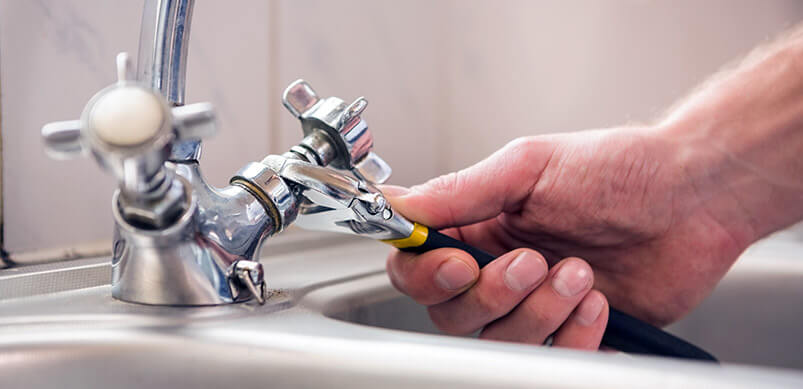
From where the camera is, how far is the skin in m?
0.45

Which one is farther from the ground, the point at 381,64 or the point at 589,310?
the point at 381,64

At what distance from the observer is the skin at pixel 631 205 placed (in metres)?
0.45

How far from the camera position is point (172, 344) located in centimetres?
26

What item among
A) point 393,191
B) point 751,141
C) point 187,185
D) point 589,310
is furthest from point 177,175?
point 751,141

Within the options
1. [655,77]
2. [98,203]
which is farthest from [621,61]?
[98,203]

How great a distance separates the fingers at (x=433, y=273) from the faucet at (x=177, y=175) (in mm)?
71

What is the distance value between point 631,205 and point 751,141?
122 millimetres

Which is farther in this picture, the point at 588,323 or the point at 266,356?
the point at 588,323

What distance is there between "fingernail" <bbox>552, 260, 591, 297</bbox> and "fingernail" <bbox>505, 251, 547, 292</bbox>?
0.01 metres

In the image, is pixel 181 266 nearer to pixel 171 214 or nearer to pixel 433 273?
pixel 171 214

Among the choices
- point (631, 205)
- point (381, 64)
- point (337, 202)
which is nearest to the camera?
point (337, 202)

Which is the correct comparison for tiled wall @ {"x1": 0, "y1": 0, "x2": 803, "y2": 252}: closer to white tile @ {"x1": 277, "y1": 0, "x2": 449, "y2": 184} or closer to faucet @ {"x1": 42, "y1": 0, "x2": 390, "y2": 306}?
white tile @ {"x1": 277, "y1": 0, "x2": 449, "y2": 184}

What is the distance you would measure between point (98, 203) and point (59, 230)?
3 cm

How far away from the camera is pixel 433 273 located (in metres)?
0.42
